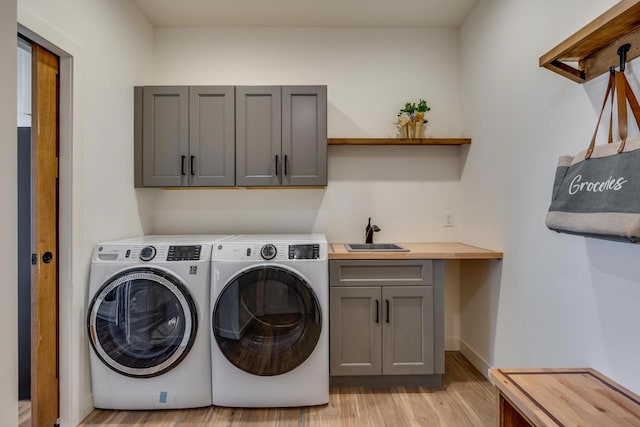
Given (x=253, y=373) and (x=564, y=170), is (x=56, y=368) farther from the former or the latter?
(x=564, y=170)

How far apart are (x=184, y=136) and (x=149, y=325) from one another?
1.32m

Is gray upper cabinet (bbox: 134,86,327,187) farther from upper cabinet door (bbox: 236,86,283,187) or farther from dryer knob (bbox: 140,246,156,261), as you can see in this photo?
dryer knob (bbox: 140,246,156,261)

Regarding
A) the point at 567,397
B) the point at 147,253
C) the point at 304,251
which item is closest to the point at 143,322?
the point at 147,253

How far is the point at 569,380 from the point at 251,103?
7.78 ft

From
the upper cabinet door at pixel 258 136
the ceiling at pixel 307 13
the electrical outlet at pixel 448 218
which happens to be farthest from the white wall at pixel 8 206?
the electrical outlet at pixel 448 218

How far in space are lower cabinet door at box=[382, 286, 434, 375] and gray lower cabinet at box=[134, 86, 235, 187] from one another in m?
1.45

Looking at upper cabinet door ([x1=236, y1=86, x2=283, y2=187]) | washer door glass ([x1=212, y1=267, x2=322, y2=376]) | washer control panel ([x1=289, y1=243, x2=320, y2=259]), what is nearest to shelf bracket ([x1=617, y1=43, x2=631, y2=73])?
washer control panel ([x1=289, y1=243, x2=320, y2=259])

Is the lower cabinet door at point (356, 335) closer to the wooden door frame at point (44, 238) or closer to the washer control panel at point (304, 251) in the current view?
the washer control panel at point (304, 251)

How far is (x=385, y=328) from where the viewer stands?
218cm

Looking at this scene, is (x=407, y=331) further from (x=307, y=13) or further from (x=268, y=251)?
(x=307, y=13)

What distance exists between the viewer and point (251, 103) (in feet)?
7.91

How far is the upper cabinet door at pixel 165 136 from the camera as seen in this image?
2.41m

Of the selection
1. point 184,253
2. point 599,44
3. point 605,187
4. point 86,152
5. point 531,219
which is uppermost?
point 599,44

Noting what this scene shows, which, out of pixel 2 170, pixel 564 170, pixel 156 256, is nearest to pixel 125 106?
pixel 156 256
